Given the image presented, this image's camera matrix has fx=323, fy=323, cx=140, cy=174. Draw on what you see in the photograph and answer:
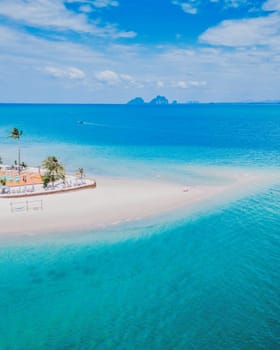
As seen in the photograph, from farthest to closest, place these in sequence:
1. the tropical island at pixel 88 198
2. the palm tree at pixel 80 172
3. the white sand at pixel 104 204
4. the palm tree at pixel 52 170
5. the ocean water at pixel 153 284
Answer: the palm tree at pixel 80 172, the palm tree at pixel 52 170, the tropical island at pixel 88 198, the white sand at pixel 104 204, the ocean water at pixel 153 284

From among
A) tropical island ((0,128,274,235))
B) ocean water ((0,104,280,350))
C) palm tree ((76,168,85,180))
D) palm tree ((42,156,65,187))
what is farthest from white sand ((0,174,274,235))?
palm tree ((76,168,85,180))

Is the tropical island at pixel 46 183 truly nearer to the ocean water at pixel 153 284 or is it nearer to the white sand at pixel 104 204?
the white sand at pixel 104 204

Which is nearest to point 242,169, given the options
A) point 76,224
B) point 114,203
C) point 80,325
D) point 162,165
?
point 162,165

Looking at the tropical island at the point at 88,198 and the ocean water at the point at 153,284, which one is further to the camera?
the tropical island at the point at 88,198

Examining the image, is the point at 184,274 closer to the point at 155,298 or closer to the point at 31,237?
the point at 155,298

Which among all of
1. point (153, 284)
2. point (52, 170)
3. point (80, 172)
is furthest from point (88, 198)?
point (153, 284)

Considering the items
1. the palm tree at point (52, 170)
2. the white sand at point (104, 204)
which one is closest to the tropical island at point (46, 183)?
the palm tree at point (52, 170)

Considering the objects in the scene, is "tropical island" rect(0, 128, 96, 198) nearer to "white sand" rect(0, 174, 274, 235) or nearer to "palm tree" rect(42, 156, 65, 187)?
"palm tree" rect(42, 156, 65, 187)

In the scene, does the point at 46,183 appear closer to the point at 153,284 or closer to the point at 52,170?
the point at 52,170
